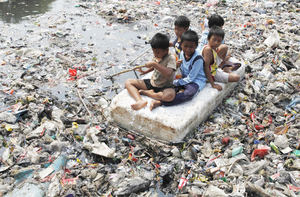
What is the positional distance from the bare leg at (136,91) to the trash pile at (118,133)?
1.23ft

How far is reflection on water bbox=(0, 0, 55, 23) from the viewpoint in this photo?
20.9ft

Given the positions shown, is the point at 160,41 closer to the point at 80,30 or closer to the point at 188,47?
the point at 188,47

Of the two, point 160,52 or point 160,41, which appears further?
point 160,52

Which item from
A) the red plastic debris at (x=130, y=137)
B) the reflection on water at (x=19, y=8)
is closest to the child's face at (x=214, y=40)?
the red plastic debris at (x=130, y=137)

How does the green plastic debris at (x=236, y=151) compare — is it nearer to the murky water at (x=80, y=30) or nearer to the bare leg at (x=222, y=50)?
the bare leg at (x=222, y=50)

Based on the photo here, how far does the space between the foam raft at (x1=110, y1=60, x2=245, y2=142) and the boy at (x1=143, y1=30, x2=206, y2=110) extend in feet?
0.24

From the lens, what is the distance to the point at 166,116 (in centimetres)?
278

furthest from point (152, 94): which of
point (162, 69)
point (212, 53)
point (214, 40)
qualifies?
point (214, 40)

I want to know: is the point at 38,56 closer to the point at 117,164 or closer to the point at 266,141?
the point at 117,164

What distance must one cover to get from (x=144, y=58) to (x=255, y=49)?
7.53 feet

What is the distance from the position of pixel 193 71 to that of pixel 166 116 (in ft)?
2.24

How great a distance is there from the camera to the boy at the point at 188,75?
2855 millimetres

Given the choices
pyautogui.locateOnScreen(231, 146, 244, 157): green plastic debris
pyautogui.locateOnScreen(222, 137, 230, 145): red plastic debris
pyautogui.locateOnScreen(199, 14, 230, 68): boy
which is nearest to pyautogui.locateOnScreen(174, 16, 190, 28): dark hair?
pyautogui.locateOnScreen(199, 14, 230, 68): boy

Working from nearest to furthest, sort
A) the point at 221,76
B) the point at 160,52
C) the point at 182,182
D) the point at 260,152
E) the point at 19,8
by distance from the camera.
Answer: the point at 182,182
the point at 260,152
the point at 160,52
the point at 221,76
the point at 19,8
